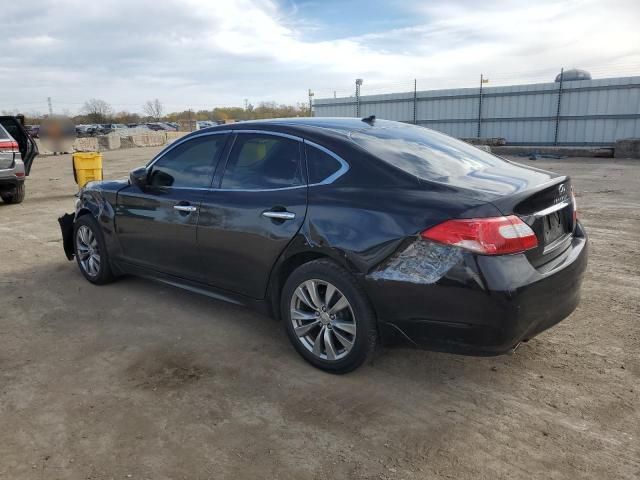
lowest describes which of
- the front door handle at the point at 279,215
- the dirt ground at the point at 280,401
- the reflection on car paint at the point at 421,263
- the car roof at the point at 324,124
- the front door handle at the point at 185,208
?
the dirt ground at the point at 280,401

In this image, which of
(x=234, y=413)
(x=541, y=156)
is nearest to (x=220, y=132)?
(x=234, y=413)

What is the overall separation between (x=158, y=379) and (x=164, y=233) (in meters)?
1.37

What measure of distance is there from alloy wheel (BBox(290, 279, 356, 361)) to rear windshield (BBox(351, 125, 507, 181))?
2.93 ft

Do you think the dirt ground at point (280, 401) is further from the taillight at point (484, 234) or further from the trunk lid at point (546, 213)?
the taillight at point (484, 234)

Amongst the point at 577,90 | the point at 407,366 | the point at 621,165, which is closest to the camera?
the point at 407,366

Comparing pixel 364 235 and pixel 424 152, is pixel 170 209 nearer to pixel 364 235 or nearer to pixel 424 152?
pixel 364 235

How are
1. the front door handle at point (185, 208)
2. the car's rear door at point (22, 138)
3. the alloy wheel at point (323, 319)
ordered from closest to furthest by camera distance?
the alloy wheel at point (323, 319)
the front door handle at point (185, 208)
the car's rear door at point (22, 138)

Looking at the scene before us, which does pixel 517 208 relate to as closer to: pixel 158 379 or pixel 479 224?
pixel 479 224

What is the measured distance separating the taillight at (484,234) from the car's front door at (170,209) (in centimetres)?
200

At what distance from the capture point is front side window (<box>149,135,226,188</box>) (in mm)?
4059

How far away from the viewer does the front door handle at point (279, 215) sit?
337 centimetres

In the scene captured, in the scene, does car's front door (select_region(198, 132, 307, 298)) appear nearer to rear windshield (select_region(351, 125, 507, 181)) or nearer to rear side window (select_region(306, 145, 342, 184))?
rear side window (select_region(306, 145, 342, 184))

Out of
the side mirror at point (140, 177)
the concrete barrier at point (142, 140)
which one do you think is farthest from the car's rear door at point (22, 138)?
the concrete barrier at point (142, 140)

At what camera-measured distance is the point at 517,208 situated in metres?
2.82
